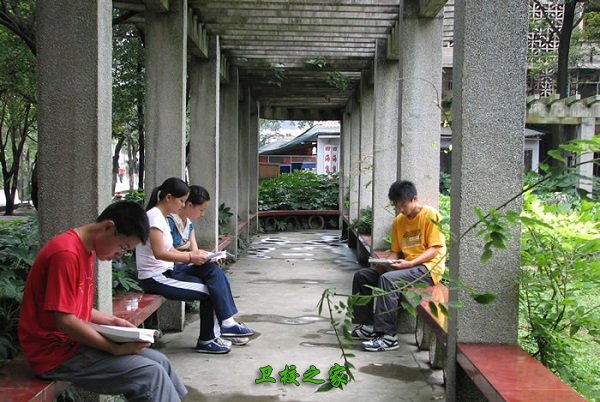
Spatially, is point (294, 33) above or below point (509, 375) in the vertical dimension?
above

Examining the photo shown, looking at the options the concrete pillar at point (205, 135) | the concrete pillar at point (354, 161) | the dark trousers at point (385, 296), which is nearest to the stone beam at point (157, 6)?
the concrete pillar at point (205, 135)

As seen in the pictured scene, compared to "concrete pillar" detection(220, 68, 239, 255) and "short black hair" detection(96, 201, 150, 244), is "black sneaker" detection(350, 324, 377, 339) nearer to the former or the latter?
"short black hair" detection(96, 201, 150, 244)

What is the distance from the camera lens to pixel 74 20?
4238 mm

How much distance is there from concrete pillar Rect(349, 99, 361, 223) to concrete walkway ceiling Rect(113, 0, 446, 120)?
1.07m

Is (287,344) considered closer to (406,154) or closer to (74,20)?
(406,154)

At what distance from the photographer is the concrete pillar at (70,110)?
423cm

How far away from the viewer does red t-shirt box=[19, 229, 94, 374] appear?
10.8 ft

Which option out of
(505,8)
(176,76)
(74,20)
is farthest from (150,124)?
(505,8)

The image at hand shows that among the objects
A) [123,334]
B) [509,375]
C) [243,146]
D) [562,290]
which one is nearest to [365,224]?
[243,146]

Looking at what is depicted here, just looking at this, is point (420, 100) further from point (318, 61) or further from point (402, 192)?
point (318, 61)

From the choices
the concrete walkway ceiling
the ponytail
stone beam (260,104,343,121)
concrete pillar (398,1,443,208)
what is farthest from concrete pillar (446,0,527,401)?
stone beam (260,104,343,121)

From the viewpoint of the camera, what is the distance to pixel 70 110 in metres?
4.25

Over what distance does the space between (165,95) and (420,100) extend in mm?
2971

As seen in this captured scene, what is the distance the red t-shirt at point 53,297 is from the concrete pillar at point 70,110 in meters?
0.86
